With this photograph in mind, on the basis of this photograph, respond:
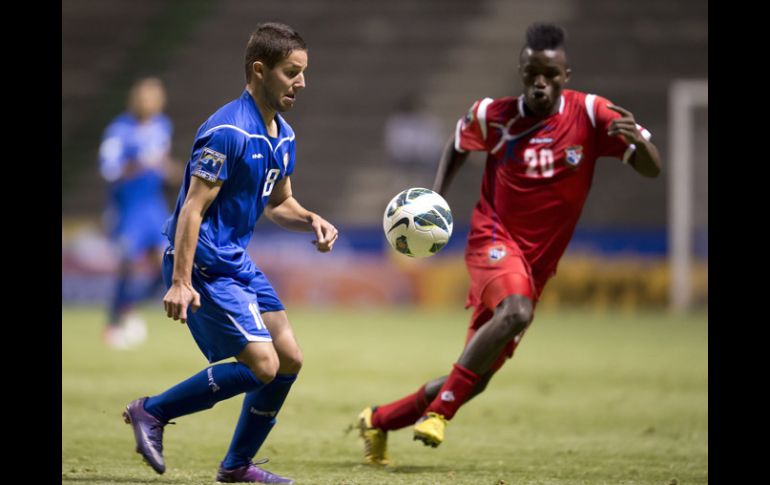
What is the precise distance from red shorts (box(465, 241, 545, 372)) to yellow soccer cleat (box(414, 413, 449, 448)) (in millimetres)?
549

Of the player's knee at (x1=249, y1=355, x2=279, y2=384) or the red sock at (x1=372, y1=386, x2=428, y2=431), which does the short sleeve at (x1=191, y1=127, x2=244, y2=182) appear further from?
the red sock at (x1=372, y1=386, x2=428, y2=431)

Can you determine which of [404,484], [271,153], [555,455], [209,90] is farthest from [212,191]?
[209,90]

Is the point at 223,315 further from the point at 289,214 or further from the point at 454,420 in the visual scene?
the point at 454,420

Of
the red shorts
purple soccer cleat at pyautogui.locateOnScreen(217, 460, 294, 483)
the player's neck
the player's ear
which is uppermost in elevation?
the player's ear

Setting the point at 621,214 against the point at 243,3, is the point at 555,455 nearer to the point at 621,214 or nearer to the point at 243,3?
the point at 621,214

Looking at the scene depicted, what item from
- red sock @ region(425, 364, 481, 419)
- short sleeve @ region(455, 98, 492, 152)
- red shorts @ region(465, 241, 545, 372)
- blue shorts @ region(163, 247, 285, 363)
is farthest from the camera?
short sleeve @ region(455, 98, 492, 152)

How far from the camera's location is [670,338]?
1362 cm

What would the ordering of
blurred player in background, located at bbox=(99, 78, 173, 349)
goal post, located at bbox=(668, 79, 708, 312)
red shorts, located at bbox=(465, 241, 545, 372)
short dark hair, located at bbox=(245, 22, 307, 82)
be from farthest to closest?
goal post, located at bbox=(668, 79, 708, 312), blurred player in background, located at bbox=(99, 78, 173, 349), red shorts, located at bbox=(465, 241, 545, 372), short dark hair, located at bbox=(245, 22, 307, 82)

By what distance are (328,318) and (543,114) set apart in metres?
10.1

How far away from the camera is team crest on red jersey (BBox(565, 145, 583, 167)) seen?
648cm

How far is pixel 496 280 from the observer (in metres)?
6.28

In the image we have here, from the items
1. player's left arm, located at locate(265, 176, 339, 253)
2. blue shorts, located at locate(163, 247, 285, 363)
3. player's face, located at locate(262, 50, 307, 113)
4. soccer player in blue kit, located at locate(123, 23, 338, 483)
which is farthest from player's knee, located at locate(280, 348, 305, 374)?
player's face, located at locate(262, 50, 307, 113)
